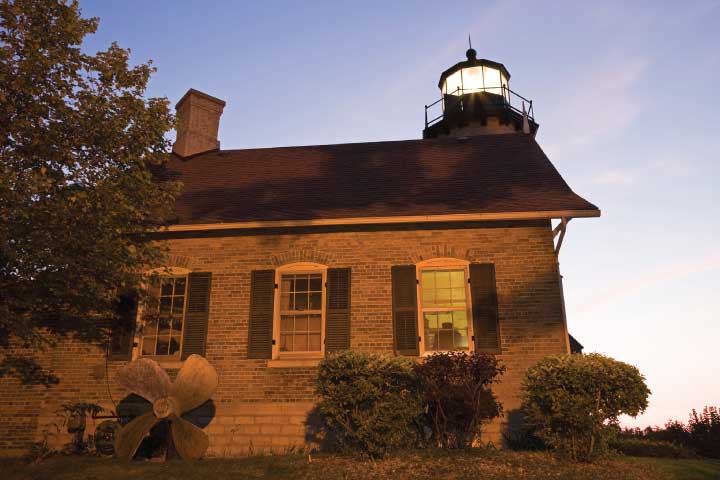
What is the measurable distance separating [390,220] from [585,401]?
5086mm

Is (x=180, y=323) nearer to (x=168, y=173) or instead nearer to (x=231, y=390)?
(x=231, y=390)

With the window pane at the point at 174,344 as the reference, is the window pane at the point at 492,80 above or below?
above

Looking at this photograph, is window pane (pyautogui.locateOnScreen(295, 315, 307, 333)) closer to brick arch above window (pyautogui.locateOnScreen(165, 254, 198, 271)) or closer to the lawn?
brick arch above window (pyautogui.locateOnScreen(165, 254, 198, 271))

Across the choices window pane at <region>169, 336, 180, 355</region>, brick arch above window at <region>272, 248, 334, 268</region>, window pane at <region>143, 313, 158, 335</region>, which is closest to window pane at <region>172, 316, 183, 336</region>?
window pane at <region>169, 336, 180, 355</region>

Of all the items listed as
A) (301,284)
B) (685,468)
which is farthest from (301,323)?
(685,468)

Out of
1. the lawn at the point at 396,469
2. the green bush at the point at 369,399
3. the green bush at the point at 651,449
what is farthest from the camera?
the green bush at the point at 651,449

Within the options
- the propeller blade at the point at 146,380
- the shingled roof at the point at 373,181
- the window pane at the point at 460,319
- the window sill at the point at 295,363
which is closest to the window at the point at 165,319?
the shingled roof at the point at 373,181

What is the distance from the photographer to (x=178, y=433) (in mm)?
8977

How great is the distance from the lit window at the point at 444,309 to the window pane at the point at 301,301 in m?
2.27

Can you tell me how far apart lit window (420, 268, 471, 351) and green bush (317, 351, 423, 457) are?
272 cm

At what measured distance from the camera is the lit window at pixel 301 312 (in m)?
11.4

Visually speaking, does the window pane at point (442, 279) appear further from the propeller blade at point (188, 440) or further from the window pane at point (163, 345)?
the window pane at point (163, 345)

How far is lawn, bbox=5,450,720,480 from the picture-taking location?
24.1 ft

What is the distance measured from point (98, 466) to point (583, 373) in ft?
22.4
